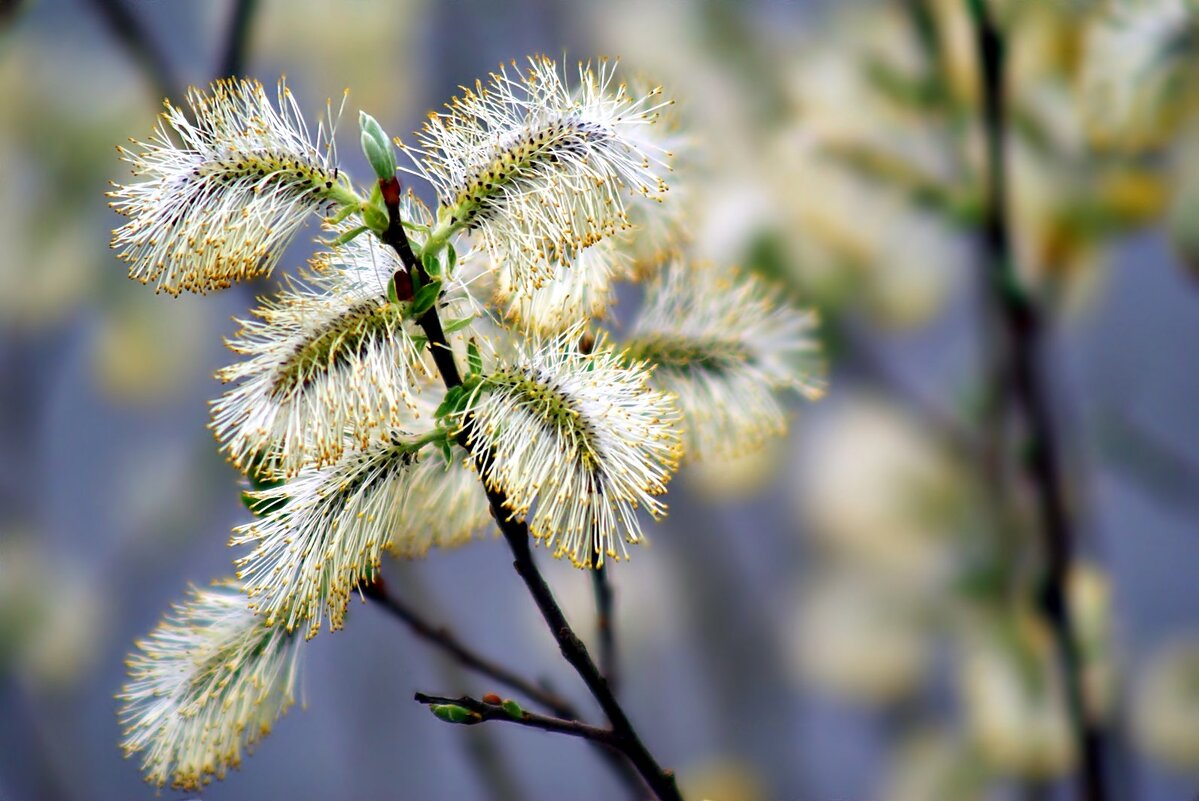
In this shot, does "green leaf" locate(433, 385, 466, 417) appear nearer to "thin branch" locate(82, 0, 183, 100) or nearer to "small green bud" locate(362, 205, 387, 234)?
"small green bud" locate(362, 205, 387, 234)

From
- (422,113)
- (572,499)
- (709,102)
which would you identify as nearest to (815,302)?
(709,102)

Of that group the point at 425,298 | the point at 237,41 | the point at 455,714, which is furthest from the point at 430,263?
the point at 237,41

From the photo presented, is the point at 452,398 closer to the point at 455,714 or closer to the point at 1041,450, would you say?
the point at 455,714

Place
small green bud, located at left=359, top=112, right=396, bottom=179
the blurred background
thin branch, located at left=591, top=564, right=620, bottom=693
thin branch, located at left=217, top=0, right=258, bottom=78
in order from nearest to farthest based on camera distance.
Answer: small green bud, located at left=359, top=112, right=396, bottom=179 < thin branch, located at left=591, top=564, right=620, bottom=693 < thin branch, located at left=217, top=0, right=258, bottom=78 < the blurred background

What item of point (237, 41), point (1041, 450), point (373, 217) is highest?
point (237, 41)

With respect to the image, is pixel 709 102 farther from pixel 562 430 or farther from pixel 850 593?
pixel 562 430

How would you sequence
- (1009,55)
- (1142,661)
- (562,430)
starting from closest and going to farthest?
(562,430) → (1009,55) → (1142,661)

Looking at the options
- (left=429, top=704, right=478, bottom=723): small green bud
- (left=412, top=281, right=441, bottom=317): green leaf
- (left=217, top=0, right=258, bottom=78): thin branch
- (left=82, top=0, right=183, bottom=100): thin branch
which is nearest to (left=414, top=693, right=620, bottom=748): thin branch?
(left=429, top=704, right=478, bottom=723): small green bud
